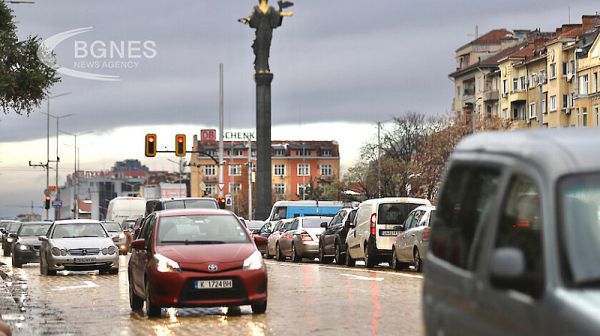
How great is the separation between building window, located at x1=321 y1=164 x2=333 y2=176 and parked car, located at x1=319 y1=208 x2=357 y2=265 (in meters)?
157

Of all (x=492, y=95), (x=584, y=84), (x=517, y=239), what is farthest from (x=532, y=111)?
(x=517, y=239)

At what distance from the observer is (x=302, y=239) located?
34.4 metres

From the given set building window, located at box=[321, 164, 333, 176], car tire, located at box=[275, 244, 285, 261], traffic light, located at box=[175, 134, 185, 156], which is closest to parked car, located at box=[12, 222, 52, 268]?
car tire, located at box=[275, 244, 285, 261]

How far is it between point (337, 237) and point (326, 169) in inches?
6272

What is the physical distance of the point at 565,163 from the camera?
4.70m

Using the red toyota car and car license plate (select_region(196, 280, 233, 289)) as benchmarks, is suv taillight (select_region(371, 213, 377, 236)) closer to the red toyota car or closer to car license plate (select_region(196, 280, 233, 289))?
the red toyota car

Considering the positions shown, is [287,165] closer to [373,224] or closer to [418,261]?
[373,224]

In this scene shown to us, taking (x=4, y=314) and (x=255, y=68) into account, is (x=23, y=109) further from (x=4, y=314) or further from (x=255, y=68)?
(x=255, y=68)

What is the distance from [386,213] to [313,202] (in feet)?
104

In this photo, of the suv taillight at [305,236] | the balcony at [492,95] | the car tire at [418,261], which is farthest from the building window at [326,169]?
the car tire at [418,261]

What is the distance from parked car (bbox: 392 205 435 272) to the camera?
77.3 feet

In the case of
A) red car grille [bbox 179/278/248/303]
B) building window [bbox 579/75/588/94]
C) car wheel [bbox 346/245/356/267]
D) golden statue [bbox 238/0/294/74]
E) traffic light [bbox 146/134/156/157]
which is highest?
golden statue [bbox 238/0/294/74]

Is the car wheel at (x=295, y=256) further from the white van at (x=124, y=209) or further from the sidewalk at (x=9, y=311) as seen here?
the white van at (x=124, y=209)

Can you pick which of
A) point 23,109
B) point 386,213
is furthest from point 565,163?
point 386,213
